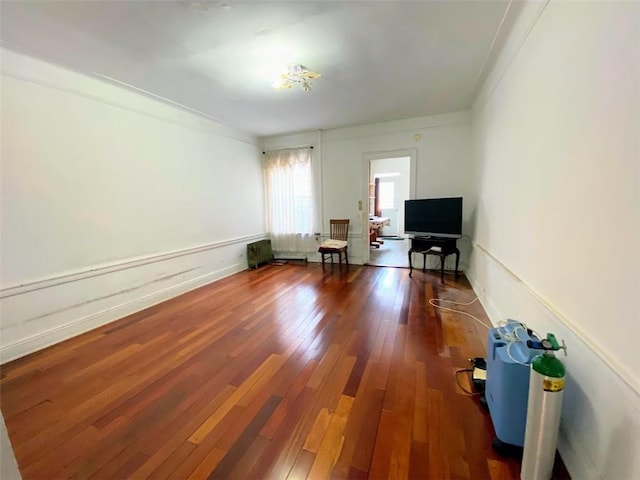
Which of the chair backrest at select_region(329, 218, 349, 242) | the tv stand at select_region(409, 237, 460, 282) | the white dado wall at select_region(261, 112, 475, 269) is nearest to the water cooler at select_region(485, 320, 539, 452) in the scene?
the tv stand at select_region(409, 237, 460, 282)

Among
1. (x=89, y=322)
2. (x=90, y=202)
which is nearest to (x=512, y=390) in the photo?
(x=89, y=322)

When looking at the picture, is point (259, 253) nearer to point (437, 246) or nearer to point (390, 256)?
point (390, 256)

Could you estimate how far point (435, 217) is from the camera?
Result: 419 cm

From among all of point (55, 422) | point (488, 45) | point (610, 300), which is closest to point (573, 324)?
point (610, 300)

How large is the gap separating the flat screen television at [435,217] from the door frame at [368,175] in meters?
0.50

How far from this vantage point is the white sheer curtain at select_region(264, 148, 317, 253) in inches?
217

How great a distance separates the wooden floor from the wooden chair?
1.93 m

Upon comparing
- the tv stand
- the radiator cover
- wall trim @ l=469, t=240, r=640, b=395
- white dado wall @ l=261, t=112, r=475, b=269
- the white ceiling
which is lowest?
the radiator cover

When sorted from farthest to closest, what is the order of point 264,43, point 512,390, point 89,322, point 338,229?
point 338,229
point 89,322
point 264,43
point 512,390

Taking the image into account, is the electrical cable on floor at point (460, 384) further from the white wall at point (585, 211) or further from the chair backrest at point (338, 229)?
the chair backrest at point (338, 229)

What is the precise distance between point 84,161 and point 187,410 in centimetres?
274

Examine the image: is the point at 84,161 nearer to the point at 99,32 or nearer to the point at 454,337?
the point at 99,32

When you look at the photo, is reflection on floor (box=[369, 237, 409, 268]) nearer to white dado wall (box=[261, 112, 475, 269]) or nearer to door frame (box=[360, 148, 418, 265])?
door frame (box=[360, 148, 418, 265])

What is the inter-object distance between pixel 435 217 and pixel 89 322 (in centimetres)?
465
